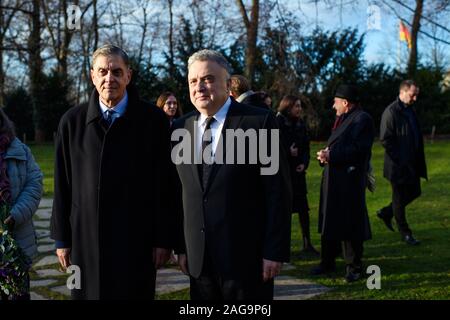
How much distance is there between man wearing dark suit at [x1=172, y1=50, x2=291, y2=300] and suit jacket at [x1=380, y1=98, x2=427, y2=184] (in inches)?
176

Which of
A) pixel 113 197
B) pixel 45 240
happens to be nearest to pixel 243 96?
pixel 113 197

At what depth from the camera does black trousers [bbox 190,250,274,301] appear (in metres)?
2.96

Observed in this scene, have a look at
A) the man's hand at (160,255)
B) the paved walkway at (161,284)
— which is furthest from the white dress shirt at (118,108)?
the paved walkway at (161,284)

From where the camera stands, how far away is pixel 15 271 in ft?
11.5

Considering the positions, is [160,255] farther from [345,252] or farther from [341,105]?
[341,105]

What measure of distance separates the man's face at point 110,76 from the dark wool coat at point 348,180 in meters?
2.88

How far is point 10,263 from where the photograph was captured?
350cm

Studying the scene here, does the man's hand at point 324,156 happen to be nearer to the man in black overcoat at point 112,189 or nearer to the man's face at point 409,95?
the man's face at point 409,95

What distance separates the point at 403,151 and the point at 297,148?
162 cm
